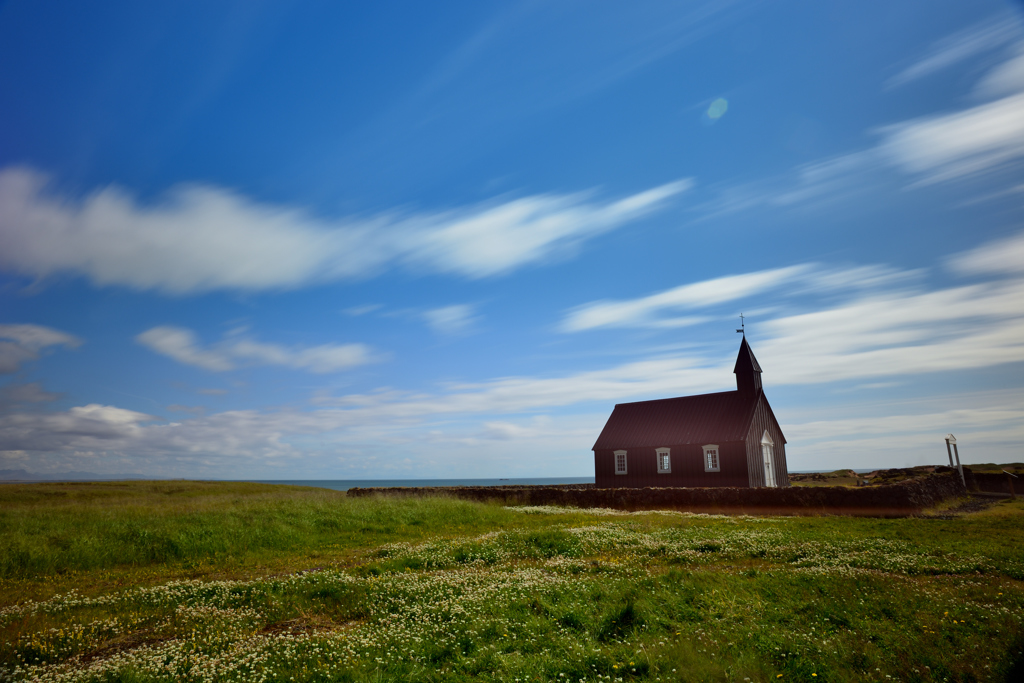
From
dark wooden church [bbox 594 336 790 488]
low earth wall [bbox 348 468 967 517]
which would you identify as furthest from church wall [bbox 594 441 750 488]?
low earth wall [bbox 348 468 967 517]

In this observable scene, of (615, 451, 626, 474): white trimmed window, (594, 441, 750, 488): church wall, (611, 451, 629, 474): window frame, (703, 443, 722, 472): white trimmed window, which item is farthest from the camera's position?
(615, 451, 626, 474): white trimmed window

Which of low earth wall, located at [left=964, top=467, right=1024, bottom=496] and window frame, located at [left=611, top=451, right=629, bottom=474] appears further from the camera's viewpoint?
window frame, located at [left=611, top=451, right=629, bottom=474]

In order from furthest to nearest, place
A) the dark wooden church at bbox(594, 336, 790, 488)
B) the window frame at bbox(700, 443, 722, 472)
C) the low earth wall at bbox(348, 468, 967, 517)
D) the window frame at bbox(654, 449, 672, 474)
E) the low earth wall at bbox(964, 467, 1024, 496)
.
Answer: the low earth wall at bbox(964, 467, 1024, 496) < the window frame at bbox(654, 449, 672, 474) < the window frame at bbox(700, 443, 722, 472) < the dark wooden church at bbox(594, 336, 790, 488) < the low earth wall at bbox(348, 468, 967, 517)

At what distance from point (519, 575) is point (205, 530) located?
1663 cm

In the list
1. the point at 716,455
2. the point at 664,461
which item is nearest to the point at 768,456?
the point at 716,455

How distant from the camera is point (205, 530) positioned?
899 inches

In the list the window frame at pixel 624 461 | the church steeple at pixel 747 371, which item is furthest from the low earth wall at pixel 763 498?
the church steeple at pixel 747 371

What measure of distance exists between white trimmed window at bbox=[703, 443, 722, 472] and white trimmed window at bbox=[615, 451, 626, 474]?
7.86 meters

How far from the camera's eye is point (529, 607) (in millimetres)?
10695

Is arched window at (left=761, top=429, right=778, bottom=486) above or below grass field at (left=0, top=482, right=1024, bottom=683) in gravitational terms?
above

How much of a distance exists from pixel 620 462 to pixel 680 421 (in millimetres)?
6932

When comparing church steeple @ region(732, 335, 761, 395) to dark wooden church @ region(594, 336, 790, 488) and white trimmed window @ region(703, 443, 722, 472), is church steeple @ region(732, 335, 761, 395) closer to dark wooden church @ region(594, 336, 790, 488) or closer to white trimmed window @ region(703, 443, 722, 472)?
dark wooden church @ region(594, 336, 790, 488)

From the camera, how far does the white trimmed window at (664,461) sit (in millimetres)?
46969

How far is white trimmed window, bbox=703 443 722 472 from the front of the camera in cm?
4444
